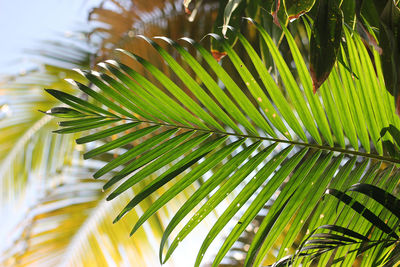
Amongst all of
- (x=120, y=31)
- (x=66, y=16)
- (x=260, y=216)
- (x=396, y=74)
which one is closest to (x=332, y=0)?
(x=396, y=74)

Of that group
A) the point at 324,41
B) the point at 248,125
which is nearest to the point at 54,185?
the point at 248,125

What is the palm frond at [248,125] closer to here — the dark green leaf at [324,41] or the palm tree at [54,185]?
the dark green leaf at [324,41]

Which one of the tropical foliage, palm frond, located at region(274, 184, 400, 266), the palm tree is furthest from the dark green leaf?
the palm tree

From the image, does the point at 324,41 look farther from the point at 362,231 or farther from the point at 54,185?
the point at 54,185

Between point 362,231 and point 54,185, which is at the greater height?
point 54,185

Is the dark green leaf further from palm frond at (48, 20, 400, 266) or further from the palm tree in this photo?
the palm tree

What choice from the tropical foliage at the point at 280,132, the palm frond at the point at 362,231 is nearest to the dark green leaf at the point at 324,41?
the tropical foliage at the point at 280,132

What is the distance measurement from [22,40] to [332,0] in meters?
1.78

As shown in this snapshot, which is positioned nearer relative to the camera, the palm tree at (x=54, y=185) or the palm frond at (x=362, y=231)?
the palm frond at (x=362, y=231)

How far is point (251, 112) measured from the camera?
553 millimetres

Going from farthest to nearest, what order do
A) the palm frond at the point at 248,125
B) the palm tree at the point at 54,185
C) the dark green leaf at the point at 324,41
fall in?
1. the palm tree at the point at 54,185
2. the palm frond at the point at 248,125
3. the dark green leaf at the point at 324,41

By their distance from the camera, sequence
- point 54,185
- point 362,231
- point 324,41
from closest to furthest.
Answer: point 324,41 < point 362,231 < point 54,185

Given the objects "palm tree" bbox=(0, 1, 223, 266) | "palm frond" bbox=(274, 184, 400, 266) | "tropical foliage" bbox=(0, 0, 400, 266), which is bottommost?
"palm frond" bbox=(274, 184, 400, 266)

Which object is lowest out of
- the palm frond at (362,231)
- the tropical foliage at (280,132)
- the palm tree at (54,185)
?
the palm frond at (362,231)
